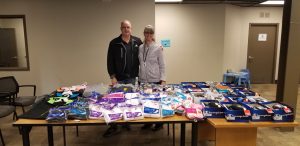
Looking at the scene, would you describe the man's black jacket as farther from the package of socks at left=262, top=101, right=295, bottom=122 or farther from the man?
the package of socks at left=262, top=101, right=295, bottom=122

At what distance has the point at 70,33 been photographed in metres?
4.39

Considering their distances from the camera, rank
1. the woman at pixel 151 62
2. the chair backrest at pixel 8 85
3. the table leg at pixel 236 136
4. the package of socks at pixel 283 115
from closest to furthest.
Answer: the package of socks at pixel 283 115
the table leg at pixel 236 136
the woman at pixel 151 62
the chair backrest at pixel 8 85

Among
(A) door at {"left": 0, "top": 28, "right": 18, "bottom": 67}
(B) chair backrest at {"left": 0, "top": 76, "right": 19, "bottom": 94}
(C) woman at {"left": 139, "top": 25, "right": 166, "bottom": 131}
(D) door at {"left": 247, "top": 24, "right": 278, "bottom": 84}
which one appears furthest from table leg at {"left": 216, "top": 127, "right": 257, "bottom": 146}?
(D) door at {"left": 247, "top": 24, "right": 278, "bottom": 84}

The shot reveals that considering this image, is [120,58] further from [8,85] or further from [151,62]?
[8,85]

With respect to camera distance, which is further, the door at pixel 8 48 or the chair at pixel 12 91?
the door at pixel 8 48

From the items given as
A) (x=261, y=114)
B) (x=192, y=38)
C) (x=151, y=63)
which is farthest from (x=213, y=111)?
(x=192, y=38)

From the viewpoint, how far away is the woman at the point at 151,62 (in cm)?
287

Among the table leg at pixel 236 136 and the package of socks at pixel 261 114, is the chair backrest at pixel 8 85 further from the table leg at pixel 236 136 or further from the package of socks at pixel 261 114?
the package of socks at pixel 261 114

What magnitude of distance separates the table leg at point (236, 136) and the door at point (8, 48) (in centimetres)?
442

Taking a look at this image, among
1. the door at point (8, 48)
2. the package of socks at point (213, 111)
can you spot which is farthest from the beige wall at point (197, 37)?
the package of socks at point (213, 111)

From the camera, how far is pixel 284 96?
3230 mm

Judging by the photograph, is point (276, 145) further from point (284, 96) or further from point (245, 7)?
point (245, 7)

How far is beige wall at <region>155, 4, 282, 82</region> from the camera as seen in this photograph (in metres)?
5.41

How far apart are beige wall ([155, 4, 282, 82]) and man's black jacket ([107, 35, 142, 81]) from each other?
261cm
